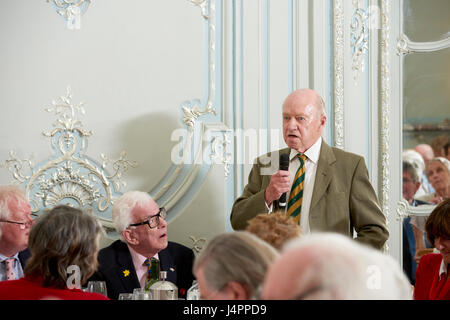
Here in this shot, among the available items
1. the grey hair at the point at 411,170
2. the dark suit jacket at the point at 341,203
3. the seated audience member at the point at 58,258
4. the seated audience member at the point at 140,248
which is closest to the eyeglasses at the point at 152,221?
the seated audience member at the point at 140,248

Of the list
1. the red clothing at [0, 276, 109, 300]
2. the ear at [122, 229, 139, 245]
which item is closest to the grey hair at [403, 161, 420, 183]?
the ear at [122, 229, 139, 245]

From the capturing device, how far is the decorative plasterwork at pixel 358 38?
12.8 ft

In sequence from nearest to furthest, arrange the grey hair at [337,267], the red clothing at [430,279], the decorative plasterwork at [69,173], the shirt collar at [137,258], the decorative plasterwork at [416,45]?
the grey hair at [337,267] → the red clothing at [430,279] → the shirt collar at [137,258] → the decorative plasterwork at [69,173] → the decorative plasterwork at [416,45]

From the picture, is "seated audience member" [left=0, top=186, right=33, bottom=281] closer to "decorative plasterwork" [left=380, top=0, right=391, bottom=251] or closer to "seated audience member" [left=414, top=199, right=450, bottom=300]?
"seated audience member" [left=414, top=199, right=450, bottom=300]

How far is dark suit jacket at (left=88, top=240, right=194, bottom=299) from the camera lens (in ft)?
9.75

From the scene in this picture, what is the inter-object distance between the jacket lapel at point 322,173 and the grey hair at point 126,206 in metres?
0.79

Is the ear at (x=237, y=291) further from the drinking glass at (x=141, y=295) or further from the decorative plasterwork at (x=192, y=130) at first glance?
the decorative plasterwork at (x=192, y=130)

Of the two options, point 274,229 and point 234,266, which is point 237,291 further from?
point 274,229

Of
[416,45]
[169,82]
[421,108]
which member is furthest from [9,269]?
[416,45]

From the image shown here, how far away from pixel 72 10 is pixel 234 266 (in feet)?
8.96

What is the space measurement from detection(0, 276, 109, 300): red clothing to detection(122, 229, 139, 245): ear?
3.88 ft
